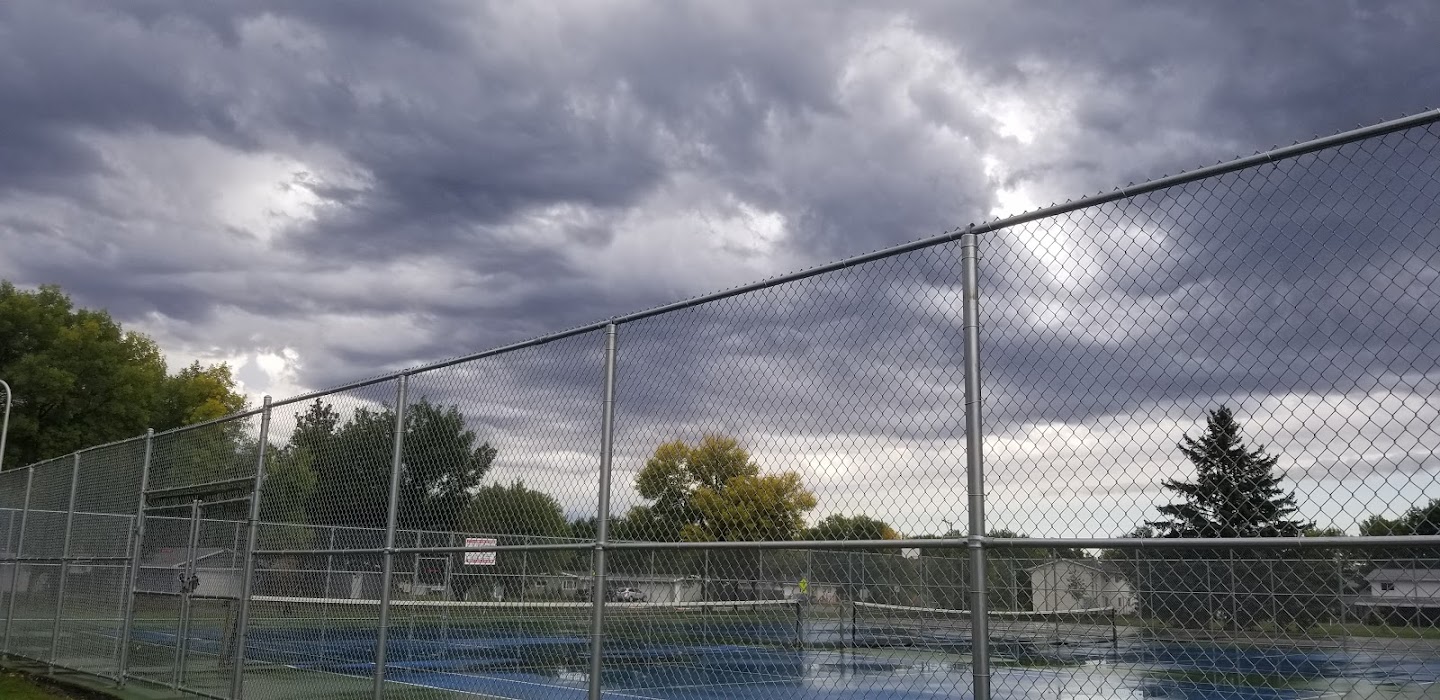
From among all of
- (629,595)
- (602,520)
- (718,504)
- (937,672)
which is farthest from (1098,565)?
(937,672)

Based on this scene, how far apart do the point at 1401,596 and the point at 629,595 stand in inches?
148

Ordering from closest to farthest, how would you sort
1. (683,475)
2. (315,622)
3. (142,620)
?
1. (683,475)
2. (315,622)
3. (142,620)

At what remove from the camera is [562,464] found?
6.05 m

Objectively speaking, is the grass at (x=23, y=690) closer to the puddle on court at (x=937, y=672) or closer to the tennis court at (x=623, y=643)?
the tennis court at (x=623, y=643)

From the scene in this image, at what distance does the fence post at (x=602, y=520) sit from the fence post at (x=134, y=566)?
709 centimetres

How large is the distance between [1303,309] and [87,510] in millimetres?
13864

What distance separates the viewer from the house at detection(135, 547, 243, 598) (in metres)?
9.58

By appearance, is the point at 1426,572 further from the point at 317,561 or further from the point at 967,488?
the point at 317,561

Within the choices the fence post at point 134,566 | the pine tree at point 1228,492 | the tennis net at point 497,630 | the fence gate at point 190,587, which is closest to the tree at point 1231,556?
the pine tree at point 1228,492

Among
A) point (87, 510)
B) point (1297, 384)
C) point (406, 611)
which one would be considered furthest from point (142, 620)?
point (1297, 384)

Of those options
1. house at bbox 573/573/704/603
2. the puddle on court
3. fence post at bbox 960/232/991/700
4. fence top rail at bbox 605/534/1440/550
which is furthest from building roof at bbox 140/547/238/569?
fence post at bbox 960/232/991/700

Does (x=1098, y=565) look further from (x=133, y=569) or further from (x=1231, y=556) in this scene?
(x=133, y=569)

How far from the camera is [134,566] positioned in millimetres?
10484

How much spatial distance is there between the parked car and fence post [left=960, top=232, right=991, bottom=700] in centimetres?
238
